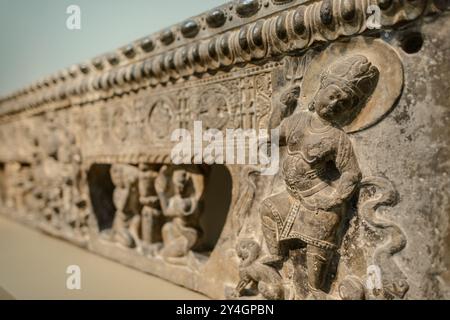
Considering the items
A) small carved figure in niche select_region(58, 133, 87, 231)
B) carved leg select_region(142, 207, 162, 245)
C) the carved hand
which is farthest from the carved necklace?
small carved figure in niche select_region(58, 133, 87, 231)

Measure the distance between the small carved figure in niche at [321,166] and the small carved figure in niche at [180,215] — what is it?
2.74 feet

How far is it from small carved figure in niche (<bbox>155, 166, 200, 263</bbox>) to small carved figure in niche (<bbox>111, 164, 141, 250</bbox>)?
1.18 ft

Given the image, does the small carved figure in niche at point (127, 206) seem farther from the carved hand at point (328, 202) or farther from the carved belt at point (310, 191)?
the carved hand at point (328, 202)

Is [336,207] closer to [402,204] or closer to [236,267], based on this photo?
[402,204]

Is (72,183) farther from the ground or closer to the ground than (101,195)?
farther from the ground

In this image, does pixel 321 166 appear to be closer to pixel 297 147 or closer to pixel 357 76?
pixel 297 147

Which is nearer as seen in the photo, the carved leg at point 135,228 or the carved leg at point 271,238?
the carved leg at point 271,238

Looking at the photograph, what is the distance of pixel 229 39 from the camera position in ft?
6.68

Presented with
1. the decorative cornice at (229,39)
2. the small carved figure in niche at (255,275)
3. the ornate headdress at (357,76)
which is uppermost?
the decorative cornice at (229,39)

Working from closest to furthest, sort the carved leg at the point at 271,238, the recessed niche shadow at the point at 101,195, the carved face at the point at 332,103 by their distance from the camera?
the carved face at the point at 332,103, the carved leg at the point at 271,238, the recessed niche shadow at the point at 101,195

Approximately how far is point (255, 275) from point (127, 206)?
141cm

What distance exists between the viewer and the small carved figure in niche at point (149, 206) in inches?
110

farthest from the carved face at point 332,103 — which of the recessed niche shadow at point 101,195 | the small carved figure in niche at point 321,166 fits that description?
the recessed niche shadow at point 101,195

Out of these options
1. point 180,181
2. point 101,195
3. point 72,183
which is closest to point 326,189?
point 180,181
